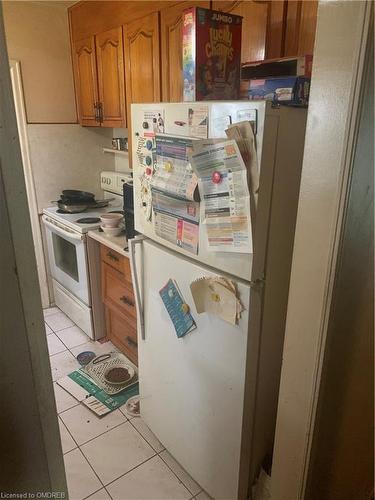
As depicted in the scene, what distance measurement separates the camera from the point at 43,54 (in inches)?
106

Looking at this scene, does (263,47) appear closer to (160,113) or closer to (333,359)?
(160,113)

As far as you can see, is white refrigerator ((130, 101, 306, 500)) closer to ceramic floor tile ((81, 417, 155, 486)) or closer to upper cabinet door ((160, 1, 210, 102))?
ceramic floor tile ((81, 417, 155, 486))

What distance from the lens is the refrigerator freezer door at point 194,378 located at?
4.26 ft

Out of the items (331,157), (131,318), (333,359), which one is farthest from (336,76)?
(131,318)

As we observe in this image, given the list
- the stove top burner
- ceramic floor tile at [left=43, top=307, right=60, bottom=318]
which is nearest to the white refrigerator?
the stove top burner

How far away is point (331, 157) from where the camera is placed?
30.1 inches

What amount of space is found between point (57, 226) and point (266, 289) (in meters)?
1.94

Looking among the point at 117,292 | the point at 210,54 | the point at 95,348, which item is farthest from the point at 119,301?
the point at 210,54

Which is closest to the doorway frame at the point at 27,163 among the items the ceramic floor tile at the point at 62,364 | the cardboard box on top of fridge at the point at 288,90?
the ceramic floor tile at the point at 62,364

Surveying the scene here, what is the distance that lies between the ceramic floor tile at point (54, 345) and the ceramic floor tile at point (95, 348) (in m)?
0.09

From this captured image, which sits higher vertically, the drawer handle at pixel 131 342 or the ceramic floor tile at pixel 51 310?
the drawer handle at pixel 131 342

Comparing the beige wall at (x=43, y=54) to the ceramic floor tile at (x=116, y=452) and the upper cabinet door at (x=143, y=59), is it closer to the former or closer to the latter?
the upper cabinet door at (x=143, y=59)

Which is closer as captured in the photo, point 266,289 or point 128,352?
point 266,289

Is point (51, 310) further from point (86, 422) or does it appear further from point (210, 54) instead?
point (210, 54)
